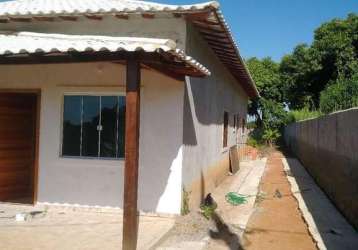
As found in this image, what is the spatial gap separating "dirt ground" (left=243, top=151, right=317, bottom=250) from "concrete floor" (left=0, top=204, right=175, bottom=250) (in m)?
1.55

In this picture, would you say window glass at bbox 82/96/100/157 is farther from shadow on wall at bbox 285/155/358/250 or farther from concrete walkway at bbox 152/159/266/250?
shadow on wall at bbox 285/155/358/250

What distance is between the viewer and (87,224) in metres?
7.51

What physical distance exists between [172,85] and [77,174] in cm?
261

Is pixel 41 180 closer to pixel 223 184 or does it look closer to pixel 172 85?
pixel 172 85

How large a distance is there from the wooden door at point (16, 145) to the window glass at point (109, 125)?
1.98 metres

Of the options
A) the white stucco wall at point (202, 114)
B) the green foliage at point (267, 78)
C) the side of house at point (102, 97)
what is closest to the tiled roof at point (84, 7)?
the side of house at point (102, 97)

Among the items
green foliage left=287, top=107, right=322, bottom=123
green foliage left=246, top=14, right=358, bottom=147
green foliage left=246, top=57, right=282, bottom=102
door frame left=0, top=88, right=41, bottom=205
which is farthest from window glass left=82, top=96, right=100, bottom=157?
green foliage left=246, top=57, right=282, bottom=102

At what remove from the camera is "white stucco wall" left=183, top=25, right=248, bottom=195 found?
27.9ft

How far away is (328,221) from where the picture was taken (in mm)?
8453

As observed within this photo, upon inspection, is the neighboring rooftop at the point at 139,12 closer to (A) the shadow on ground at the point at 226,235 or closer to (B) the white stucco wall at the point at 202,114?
(B) the white stucco wall at the point at 202,114

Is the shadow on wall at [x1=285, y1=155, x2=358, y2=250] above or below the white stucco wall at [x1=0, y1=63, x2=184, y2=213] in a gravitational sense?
below

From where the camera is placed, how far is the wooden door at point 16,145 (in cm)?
918

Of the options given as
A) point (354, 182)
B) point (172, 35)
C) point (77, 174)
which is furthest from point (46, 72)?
point (354, 182)

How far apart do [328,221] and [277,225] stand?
1.03m
